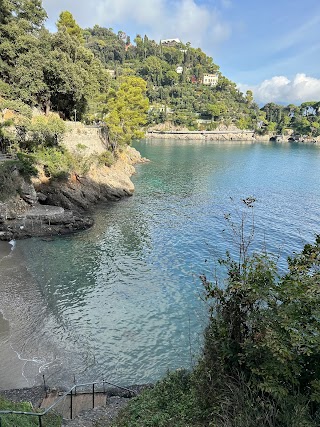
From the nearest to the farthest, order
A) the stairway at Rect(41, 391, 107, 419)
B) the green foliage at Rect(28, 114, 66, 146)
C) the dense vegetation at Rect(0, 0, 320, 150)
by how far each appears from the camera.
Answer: the stairway at Rect(41, 391, 107, 419) → the green foliage at Rect(28, 114, 66, 146) → the dense vegetation at Rect(0, 0, 320, 150)

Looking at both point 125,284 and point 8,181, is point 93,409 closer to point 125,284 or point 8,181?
point 125,284

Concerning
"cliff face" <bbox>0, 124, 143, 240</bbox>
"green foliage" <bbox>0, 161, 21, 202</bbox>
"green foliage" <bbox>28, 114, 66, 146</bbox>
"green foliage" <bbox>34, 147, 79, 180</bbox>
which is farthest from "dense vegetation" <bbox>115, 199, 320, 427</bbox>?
"green foliage" <bbox>28, 114, 66, 146</bbox>

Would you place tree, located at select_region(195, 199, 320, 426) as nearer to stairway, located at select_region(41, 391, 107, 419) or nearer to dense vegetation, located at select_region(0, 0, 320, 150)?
stairway, located at select_region(41, 391, 107, 419)

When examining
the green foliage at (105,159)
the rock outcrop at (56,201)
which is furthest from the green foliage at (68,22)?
the rock outcrop at (56,201)

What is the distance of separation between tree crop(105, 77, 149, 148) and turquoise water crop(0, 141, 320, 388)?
49.6ft

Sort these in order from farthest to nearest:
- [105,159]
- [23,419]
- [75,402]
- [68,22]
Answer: [68,22] < [105,159] < [75,402] < [23,419]

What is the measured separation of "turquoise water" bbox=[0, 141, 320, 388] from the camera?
15.0m

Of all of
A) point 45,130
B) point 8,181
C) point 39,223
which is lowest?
point 39,223

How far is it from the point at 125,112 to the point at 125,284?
128 ft

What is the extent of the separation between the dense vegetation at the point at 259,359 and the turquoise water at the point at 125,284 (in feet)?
6.20

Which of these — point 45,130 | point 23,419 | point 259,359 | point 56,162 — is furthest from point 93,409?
point 45,130

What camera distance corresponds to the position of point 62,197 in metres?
35.3

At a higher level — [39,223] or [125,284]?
[39,223]

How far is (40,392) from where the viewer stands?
488 inches
